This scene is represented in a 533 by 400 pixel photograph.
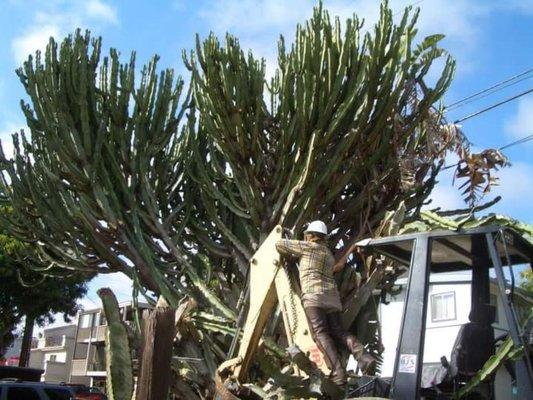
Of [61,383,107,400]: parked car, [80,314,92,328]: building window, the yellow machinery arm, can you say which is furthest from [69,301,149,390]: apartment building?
the yellow machinery arm

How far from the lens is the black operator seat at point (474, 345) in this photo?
410 cm

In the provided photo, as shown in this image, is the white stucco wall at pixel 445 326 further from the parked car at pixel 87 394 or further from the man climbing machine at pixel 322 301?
the parked car at pixel 87 394

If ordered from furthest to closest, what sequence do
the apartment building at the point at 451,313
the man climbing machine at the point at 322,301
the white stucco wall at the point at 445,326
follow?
the man climbing machine at the point at 322,301, the white stucco wall at the point at 445,326, the apartment building at the point at 451,313

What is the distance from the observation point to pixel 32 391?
399 inches

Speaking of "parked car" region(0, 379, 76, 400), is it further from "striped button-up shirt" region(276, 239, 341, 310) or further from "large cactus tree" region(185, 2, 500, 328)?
"striped button-up shirt" region(276, 239, 341, 310)

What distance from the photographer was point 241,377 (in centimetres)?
532

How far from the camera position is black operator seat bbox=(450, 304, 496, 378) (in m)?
4.10

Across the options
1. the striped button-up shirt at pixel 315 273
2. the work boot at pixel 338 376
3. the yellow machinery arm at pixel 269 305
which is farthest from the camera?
the yellow machinery arm at pixel 269 305

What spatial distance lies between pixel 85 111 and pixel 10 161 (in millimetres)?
1917

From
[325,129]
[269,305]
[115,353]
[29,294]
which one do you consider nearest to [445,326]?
[269,305]

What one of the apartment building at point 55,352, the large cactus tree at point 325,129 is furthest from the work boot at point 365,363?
the apartment building at point 55,352

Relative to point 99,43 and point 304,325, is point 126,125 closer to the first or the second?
point 99,43

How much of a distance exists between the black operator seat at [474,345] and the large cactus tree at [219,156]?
3529 mm

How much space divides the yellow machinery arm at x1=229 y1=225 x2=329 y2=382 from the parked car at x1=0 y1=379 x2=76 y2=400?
19.5 ft
